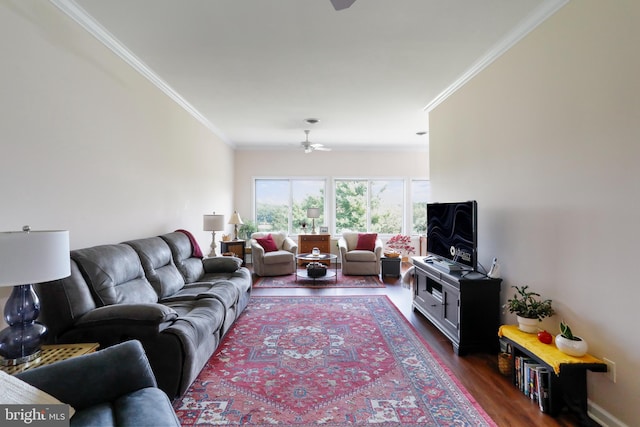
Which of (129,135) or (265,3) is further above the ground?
(265,3)

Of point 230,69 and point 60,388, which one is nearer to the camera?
point 60,388

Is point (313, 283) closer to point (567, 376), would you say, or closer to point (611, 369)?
point (567, 376)

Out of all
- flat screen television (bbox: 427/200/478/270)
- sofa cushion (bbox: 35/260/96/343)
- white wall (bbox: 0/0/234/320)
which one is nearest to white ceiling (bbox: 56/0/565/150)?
white wall (bbox: 0/0/234/320)

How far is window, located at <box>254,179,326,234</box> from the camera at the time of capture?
25.7ft

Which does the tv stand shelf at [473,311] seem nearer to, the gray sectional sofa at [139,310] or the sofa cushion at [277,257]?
the gray sectional sofa at [139,310]

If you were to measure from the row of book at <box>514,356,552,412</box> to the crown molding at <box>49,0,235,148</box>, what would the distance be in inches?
166

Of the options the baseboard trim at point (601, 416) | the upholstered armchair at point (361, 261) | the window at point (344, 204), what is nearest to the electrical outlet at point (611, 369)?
the baseboard trim at point (601, 416)

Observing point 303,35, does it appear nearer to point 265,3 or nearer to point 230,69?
point 265,3

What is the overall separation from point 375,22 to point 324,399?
2907 mm

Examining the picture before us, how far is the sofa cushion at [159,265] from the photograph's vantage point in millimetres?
3045

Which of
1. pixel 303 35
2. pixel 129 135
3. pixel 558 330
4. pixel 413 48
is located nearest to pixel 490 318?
pixel 558 330

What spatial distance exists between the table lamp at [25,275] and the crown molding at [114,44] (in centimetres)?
180

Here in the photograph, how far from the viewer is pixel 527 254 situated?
2.68 metres

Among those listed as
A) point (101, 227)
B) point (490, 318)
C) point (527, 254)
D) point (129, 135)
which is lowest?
point (490, 318)
